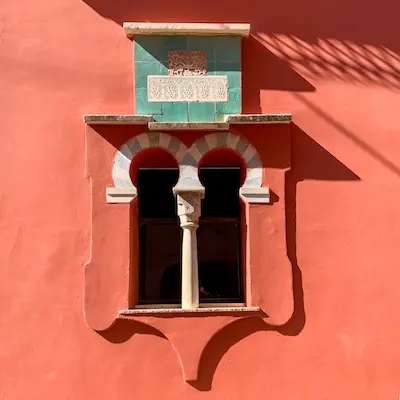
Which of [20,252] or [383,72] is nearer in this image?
[20,252]

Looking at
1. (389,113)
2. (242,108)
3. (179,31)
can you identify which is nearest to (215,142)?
(242,108)

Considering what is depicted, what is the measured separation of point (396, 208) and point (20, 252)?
99.8 inches

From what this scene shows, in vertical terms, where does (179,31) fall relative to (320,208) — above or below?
above

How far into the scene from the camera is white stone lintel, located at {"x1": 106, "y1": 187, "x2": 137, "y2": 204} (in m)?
4.59

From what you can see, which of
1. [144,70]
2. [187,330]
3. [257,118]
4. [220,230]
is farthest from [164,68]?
[187,330]

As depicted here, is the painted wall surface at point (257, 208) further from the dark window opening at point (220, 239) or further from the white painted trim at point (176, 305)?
the dark window opening at point (220, 239)

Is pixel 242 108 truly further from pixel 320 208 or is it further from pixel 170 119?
pixel 320 208

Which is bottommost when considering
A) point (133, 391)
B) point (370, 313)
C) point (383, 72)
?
point (133, 391)

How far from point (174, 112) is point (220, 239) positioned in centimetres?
96

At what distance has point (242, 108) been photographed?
4.81 meters

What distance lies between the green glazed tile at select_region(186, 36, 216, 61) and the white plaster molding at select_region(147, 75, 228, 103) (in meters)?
0.17

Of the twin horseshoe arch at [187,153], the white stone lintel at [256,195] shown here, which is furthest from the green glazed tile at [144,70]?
the white stone lintel at [256,195]

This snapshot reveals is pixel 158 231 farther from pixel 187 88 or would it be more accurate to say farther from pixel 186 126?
pixel 187 88

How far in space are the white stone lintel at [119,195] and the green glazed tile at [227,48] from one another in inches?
44.0
